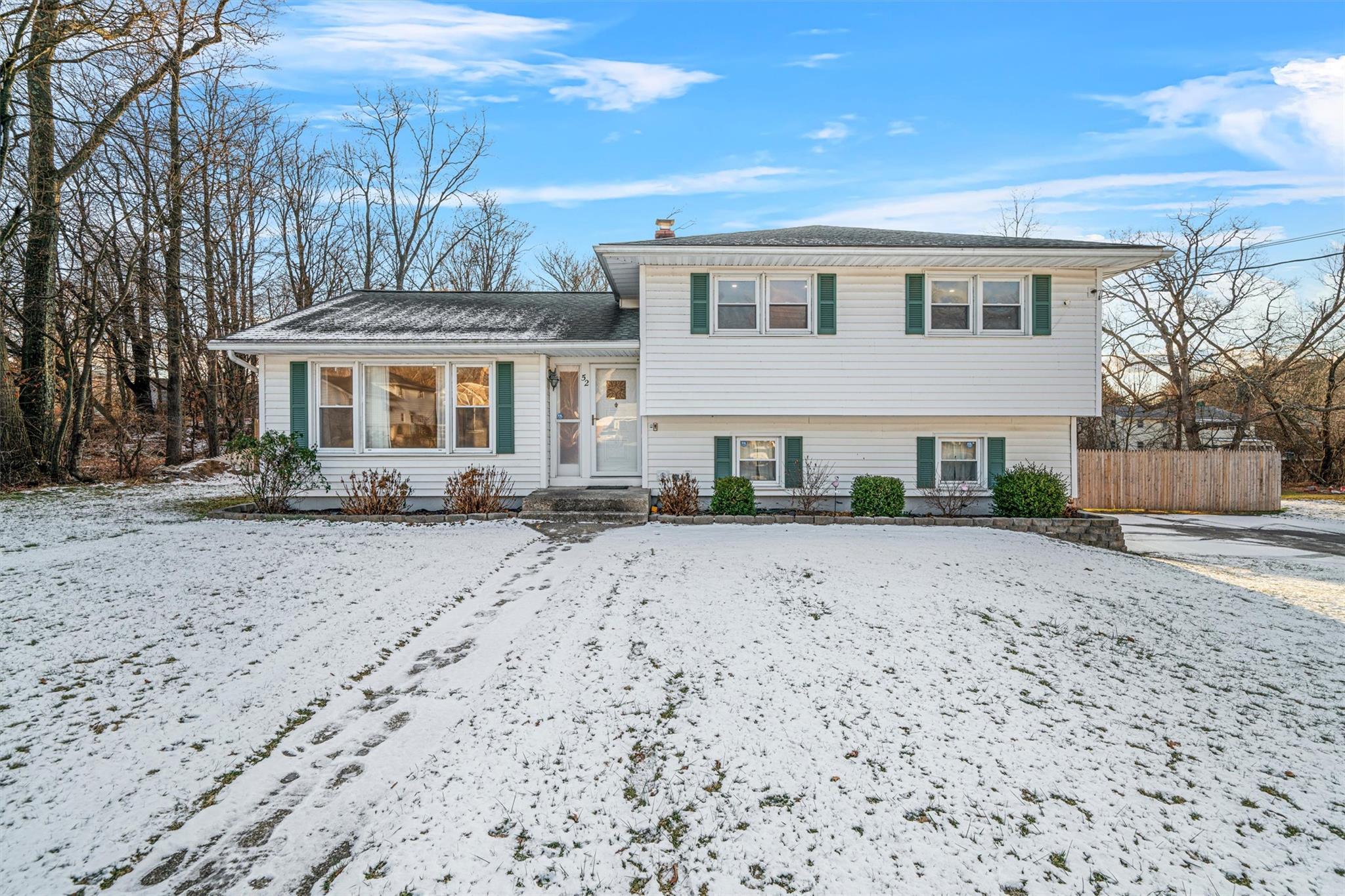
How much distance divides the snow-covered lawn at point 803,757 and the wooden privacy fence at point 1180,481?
35.1ft

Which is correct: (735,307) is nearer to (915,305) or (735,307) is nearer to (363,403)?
(915,305)

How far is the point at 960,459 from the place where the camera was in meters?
11.1

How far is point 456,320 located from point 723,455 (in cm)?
553

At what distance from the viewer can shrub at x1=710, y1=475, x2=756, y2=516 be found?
951 cm

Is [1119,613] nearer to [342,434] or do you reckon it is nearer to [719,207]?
[342,434]

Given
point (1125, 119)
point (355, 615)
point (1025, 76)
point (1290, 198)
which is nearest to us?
point (355, 615)

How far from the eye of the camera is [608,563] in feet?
22.2

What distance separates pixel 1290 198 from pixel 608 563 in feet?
79.4

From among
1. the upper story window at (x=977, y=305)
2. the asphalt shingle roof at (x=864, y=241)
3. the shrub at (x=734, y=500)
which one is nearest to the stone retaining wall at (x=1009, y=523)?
the shrub at (x=734, y=500)

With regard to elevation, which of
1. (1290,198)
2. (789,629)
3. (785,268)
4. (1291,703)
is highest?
(1290,198)

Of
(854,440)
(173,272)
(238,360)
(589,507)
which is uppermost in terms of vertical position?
(173,272)

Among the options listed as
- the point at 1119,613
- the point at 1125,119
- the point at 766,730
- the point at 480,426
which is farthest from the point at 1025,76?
the point at 766,730

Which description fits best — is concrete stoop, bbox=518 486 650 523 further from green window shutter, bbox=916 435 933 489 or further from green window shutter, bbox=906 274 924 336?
green window shutter, bbox=906 274 924 336

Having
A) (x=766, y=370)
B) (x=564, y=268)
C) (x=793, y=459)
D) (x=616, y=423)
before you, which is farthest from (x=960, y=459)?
(x=564, y=268)
